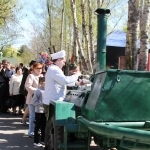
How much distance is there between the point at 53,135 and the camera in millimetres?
5984

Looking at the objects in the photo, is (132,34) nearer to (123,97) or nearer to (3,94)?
(3,94)

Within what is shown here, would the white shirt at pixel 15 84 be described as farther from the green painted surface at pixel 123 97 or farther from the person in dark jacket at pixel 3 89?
the green painted surface at pixel 123 97

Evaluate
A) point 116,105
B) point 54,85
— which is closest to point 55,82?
point 54,85

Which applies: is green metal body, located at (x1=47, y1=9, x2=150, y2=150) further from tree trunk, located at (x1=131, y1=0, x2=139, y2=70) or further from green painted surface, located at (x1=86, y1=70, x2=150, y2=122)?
tree trunk, located at (x1=131, y1=0, x2=139, y2=70)

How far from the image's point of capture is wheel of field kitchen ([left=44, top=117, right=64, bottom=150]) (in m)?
5.61

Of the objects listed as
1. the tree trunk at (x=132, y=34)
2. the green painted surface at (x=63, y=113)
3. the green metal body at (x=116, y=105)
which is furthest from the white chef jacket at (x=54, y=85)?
the tree trunk at (x=132, y=34)

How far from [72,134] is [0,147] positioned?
2.32m

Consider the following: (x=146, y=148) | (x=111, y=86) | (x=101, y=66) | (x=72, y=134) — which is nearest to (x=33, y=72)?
(x=101, y=66)

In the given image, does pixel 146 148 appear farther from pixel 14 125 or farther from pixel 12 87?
pixel 12 87

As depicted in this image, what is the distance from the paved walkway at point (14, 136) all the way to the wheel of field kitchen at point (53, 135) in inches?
48.6

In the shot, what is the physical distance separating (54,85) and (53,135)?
2.85ft

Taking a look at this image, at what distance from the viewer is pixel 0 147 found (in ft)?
24.6

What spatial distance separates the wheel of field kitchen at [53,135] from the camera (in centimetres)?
561

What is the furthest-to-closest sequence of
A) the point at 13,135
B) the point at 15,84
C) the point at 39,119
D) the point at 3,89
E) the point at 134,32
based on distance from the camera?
1. the point at 3,89
2. the point at 15,84
3. the point at 134,32
4. the point at 13,135
5. the point at 39,119
